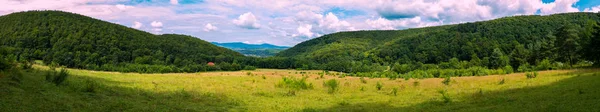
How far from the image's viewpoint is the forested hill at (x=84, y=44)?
81125mm

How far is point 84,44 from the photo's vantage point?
91000mm

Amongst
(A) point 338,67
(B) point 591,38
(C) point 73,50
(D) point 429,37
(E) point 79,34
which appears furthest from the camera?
(D) point 429,37

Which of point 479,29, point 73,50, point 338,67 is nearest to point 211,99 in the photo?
point 73,50

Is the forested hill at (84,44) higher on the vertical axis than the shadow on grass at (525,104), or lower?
higher

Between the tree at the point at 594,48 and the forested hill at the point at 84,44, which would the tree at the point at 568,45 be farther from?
the forested hill at the point at 84,44

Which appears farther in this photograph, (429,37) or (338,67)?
(429,37)

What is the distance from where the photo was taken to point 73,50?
87.0 metres

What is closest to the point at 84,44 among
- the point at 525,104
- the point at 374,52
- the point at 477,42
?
the point at 525,104

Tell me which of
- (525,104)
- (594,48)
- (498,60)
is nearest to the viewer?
(525,104)

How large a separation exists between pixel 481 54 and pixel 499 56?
2057cm

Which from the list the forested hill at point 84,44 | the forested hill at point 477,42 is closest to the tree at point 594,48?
the forested hill at point 477,42

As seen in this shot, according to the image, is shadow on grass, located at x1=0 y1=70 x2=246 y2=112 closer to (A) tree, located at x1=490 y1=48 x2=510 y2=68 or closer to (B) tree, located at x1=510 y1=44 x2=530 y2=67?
(B) tree, located at x1=510 y1=44 x2=530 y2=67

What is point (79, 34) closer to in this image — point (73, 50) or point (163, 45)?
point (73, 50)

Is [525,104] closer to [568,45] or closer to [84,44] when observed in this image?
[568,45]
